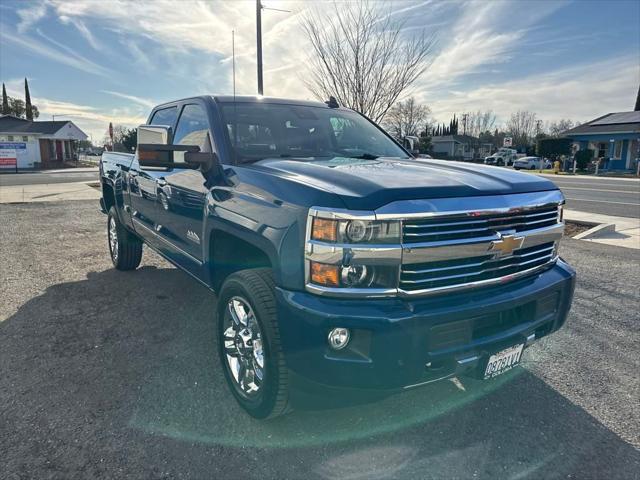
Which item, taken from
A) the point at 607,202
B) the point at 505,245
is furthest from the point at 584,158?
the point at 505,245

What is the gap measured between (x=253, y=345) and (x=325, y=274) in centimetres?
78

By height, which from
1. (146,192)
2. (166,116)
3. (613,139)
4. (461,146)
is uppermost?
(461,146)

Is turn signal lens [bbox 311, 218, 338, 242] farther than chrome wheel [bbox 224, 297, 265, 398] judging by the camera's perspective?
No

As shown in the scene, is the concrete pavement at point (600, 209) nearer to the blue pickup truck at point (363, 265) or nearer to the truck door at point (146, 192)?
the blue pickup truck at point (363, 265)

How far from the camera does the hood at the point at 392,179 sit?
7.19 feet

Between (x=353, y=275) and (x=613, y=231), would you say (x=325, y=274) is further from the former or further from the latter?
(x=613, y=231)

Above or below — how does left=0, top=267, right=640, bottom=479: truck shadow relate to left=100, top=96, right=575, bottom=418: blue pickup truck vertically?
below

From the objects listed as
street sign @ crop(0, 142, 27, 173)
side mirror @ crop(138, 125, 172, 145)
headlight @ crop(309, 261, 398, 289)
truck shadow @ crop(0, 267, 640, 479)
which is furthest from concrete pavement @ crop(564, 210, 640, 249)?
street sign @ crop(0, 142, 27, 173)

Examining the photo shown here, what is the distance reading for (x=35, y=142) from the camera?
42.7m

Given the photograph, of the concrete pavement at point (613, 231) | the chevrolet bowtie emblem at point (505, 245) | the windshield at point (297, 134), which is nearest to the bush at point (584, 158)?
the concrete pavement at point (613, 231)

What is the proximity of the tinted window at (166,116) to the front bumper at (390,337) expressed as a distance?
9.15 ft

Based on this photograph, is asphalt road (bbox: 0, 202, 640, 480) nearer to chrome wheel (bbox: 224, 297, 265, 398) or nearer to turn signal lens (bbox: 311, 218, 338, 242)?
chrome wheel (bbox: 224, 297, 265, 398)

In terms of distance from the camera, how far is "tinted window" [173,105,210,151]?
350 cm

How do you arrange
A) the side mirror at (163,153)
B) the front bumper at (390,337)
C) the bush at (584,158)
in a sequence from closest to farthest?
1. the front bumper at (390,337)
2. the side mirror at (163,153)
3. the bush at (584,158)
